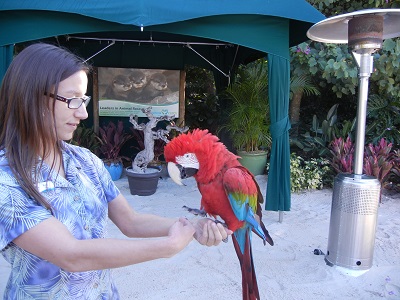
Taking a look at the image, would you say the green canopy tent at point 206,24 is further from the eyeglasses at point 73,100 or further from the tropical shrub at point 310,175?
the eyeglasses at point 73,100

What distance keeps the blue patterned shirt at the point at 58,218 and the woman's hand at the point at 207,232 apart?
0.31 metres

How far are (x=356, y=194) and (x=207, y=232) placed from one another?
6.62 feet

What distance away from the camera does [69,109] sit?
3.09 feet

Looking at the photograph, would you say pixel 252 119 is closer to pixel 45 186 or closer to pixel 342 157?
pixel 342 157

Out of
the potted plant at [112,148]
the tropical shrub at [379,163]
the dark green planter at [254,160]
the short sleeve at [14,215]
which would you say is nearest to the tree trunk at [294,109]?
the dark green planter at [254,160]

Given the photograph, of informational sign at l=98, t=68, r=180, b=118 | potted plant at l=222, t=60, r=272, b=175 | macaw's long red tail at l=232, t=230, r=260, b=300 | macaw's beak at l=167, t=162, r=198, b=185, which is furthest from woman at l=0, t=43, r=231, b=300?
informational sign at l=98, t=68, r=180, b=118

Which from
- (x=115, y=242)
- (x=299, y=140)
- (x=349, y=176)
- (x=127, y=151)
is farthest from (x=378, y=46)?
(x=127, y=151)

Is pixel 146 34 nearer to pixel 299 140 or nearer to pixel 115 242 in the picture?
pixel 299 140

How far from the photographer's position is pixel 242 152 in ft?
19.1

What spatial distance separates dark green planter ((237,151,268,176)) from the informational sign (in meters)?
1.77

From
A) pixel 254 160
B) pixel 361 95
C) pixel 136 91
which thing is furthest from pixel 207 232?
pixel 136 91

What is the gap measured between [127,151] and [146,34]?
2372mm

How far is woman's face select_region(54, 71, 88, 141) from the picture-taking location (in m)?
0.92

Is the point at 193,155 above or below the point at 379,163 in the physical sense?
above
